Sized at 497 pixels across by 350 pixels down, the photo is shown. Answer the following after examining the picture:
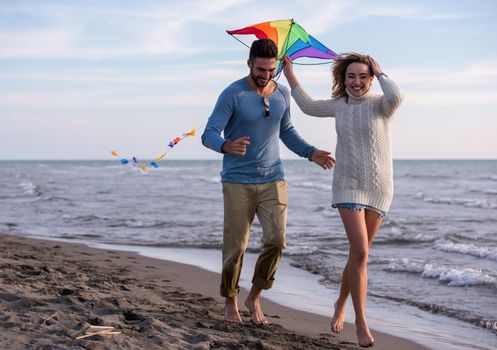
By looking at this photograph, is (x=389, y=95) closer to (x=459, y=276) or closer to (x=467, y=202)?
(x=459, y=276)

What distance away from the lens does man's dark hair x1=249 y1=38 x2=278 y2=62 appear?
4809 mm

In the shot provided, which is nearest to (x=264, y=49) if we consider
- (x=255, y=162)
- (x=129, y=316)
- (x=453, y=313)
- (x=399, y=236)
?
(x=255, y=162)

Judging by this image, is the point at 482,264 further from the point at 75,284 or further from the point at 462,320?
the point at 75,284

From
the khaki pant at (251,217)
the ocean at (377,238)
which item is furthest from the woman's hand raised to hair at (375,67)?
the ocean at (377,238)

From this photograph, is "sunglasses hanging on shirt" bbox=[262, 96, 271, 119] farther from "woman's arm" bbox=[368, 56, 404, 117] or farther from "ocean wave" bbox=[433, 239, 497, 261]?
"ocean wave" bbox=[433, 239, 497, 261]

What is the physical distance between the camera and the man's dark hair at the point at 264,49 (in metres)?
4.81

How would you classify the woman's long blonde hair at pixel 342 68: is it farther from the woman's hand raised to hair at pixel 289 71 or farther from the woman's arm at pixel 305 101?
the woman's hand raised to hair at pixel 289 71

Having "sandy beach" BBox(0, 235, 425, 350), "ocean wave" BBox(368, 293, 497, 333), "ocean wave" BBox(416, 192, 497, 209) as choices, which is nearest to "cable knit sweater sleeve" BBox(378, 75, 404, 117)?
"sandy beach" BBox(0, 235, 425, 350)

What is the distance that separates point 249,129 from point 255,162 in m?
0.24

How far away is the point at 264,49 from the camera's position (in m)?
4.80

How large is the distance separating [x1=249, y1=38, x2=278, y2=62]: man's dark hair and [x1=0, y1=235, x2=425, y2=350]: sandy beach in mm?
1883

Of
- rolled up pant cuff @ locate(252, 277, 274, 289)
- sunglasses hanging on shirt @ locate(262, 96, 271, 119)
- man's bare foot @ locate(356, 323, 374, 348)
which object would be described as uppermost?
sunglasses hanging on shirt @ locate(262, 96, 271, 119)

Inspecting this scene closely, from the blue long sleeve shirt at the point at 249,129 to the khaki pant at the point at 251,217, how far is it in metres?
0.07

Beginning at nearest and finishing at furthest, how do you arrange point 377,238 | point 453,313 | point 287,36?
point 287,36
point 453,313
point 377,238
